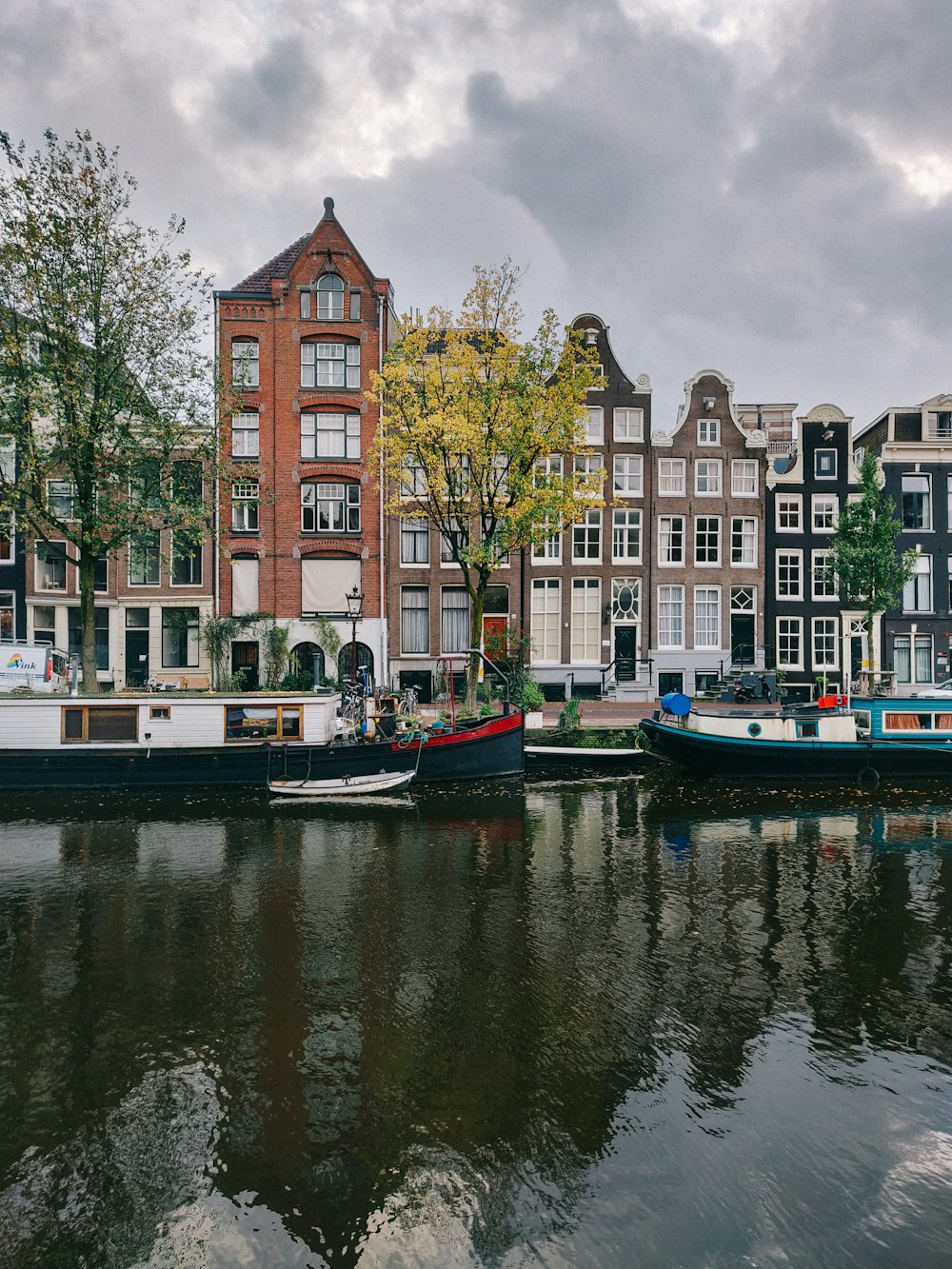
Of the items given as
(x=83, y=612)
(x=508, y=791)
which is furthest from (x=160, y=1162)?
(x=83, y=612)

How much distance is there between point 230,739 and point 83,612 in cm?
802

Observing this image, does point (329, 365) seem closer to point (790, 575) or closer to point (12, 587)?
point (12, 587)

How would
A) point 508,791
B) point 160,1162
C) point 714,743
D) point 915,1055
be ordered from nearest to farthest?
point 160,1162
point 915,1055
point 508,791
point 714,743

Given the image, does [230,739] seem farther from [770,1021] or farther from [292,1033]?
[770,1021]

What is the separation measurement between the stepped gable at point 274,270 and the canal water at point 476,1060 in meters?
30.9

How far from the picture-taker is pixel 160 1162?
666 cm

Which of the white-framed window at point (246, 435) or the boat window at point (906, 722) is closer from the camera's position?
the boat window at point (906, 722)

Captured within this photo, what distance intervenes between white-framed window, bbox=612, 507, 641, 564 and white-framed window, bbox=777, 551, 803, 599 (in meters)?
8.15

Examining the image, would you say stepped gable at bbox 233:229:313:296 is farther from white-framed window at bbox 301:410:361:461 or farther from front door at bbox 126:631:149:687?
front door at bbox 126:631:149:687

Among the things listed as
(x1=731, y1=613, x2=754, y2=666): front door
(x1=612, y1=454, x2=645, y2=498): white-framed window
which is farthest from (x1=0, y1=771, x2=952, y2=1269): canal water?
(x1=612, y1=454, x2=645, y2=498): white-framed window

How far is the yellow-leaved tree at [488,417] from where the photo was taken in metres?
27.0

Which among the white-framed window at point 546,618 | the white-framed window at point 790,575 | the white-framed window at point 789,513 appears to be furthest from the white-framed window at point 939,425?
the white-framed window at point 546,618

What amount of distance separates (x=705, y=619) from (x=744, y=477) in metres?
7.75

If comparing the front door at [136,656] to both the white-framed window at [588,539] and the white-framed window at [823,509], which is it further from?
the white-framed window at [823,509]
